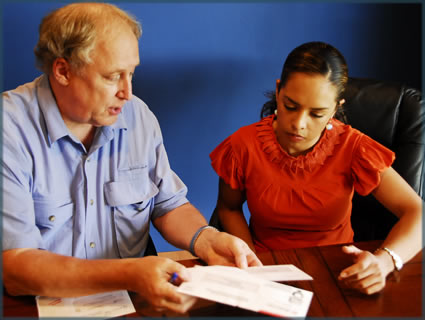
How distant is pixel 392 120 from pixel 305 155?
477mm

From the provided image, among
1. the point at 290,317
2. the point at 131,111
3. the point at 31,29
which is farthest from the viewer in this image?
the point at 31,29

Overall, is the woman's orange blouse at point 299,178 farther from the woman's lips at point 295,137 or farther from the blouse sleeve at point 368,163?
the woman's lips at point 295,137

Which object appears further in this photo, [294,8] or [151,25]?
[294,8]

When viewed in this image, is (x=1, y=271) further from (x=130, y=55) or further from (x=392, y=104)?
(x=392, y=104)

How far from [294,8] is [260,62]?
1.00 ft

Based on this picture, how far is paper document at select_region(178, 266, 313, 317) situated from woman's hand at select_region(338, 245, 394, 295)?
14 centimetres

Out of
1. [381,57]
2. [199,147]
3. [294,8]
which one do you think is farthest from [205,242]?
[381,57]

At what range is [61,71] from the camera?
51.6 inches

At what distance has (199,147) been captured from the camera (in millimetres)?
2305

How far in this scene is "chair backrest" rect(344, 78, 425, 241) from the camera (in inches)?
73.5

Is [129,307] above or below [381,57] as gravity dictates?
below

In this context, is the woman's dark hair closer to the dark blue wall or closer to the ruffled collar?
the ruffled collar

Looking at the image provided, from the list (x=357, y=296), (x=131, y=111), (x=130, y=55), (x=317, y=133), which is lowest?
(x=357, y=296)

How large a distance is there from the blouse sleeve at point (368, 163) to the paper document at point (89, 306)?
94 cm
